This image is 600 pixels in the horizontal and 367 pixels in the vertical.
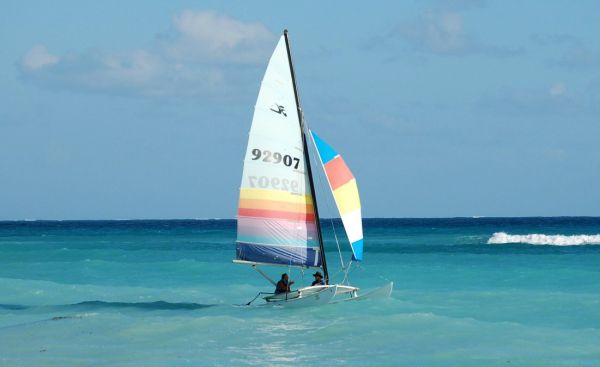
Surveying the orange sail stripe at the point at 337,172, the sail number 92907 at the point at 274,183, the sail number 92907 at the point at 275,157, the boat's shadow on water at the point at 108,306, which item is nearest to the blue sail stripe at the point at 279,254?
the sail number 92907 at the point at 274,183

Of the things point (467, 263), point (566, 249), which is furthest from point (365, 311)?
point (566, 249)

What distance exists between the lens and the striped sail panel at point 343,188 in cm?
2962

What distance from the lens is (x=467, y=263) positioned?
2212 inches

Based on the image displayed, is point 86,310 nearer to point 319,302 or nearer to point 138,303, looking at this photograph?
point 138,303

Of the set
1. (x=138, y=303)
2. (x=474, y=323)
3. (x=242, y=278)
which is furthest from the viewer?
(x=242, y=278)

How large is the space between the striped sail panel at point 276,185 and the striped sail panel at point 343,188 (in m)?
0.78

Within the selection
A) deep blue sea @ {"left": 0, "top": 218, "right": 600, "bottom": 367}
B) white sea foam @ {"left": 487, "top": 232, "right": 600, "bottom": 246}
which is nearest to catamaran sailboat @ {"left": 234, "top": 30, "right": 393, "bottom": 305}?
deep blue sea @ {"left": 0, "top": 218, "right": 600, "bottom": 367}

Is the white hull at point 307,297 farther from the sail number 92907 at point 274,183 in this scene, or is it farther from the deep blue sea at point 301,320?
the sail number 92907 at point 274,183

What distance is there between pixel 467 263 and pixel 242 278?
14967 millimetres

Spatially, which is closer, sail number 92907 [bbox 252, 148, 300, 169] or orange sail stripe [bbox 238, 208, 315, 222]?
sail number 92907 [bbox 252, 148, 300, 169]

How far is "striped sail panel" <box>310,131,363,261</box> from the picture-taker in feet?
97.2

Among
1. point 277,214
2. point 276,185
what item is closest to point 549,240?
point 277,214

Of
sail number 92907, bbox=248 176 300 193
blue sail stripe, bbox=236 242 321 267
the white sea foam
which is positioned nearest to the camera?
sail number 92907, bbox=248 176 300 193

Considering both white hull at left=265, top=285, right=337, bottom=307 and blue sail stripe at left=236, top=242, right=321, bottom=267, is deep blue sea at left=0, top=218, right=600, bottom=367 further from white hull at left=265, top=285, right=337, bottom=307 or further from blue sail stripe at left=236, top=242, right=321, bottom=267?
blue sail stripe at left=236, top=242, right=321, bottom=267
